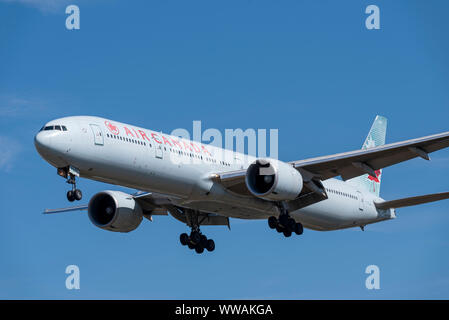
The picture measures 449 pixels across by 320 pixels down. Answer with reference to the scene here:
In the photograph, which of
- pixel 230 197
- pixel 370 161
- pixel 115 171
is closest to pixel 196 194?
pixel 230 197

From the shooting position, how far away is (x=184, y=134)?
42.7m

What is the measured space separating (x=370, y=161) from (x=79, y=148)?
48.3ft

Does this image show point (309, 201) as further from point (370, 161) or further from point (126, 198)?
point (126, 198)

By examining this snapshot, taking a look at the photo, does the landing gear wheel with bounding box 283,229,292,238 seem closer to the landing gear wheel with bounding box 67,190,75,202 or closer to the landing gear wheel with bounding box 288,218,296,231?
the landing gear wheel with bounding box 288,218,296,231

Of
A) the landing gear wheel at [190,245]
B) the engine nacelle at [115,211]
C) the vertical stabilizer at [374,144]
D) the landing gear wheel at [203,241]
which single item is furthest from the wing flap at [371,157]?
the engine nacelle at [115,211]

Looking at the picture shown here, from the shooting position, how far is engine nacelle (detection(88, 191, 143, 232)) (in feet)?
152

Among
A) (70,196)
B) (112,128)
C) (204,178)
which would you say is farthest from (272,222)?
(70,196)

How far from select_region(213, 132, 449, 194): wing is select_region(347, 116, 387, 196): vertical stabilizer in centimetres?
920

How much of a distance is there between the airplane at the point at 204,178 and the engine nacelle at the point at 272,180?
49mm

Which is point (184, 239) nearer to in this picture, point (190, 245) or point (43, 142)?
point (190, 245)

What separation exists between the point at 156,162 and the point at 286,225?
8.33 metres

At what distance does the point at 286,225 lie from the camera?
43.1 meters

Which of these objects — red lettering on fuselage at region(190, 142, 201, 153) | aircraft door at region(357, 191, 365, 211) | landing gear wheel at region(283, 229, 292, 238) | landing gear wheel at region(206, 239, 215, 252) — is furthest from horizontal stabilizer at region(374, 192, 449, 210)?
red lettering on fuselage at region(190, 142, 201, 153)

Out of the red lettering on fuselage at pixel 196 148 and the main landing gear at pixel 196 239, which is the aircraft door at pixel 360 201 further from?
the red lettering on fuselage at pixel 196 148
